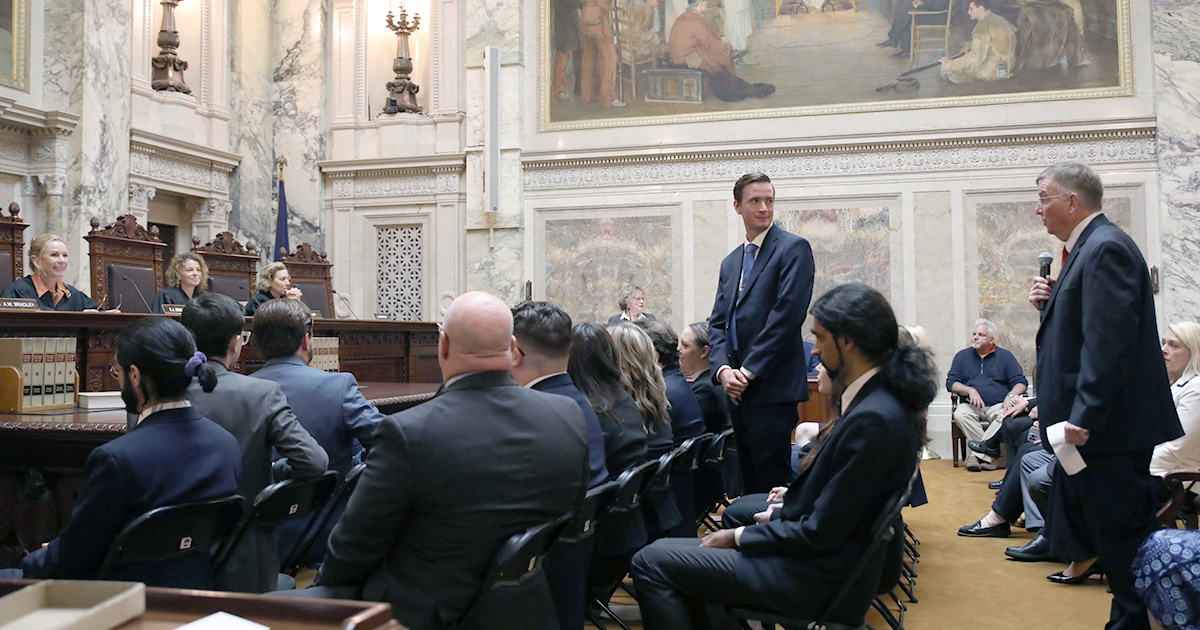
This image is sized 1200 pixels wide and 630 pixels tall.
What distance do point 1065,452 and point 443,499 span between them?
207cm

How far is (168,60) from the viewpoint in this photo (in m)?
9.86

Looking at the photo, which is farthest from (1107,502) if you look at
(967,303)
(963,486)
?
(967,303)

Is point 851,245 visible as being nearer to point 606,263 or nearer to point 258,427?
point 606,263

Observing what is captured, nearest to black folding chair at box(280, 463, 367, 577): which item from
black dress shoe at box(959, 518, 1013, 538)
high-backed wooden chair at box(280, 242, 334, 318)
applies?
black dress shoe at box(959, 518, 1013, 538)

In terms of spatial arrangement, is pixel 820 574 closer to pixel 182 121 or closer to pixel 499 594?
pixel 499 594

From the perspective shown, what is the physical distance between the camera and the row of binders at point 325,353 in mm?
6395

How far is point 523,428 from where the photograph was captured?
1.96 m

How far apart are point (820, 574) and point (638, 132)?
8653 millimetres

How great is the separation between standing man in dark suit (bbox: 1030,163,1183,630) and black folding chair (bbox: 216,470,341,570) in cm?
237

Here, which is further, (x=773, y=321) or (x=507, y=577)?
(x=773, y=321)

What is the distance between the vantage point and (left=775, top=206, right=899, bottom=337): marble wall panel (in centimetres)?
965

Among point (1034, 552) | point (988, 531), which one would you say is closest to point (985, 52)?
point (988, 531)

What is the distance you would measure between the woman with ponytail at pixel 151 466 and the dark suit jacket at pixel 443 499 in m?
0.57

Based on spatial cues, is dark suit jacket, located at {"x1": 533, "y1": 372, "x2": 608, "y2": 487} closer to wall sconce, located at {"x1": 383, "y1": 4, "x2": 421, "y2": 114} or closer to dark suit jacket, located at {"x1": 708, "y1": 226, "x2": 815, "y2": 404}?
dark suit jacket, located at {"x1": 708, "y1": 226, "x2": 815, "y2": 404}
